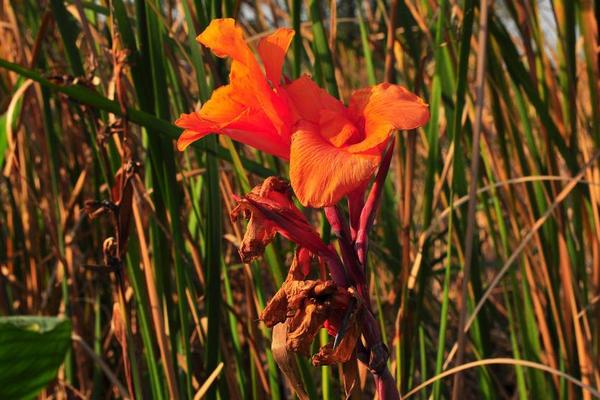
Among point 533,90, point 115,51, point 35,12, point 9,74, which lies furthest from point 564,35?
point 9,74

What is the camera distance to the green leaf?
53 cm

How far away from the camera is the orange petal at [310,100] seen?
45 cm

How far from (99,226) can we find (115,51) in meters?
0.61

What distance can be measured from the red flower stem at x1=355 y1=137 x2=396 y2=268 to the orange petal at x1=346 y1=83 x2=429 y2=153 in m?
0.02

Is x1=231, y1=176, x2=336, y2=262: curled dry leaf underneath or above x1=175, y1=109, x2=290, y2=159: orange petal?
underneath

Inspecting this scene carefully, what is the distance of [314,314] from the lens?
418mm

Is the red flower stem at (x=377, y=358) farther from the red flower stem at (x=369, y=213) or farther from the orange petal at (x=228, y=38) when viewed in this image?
the orange petal at (x=228, y=38)

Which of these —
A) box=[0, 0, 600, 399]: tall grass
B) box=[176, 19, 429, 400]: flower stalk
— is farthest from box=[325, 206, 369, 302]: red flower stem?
box=[0, 0, 600, 399]: tall grass

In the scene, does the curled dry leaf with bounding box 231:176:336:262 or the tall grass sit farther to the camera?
the tall grass

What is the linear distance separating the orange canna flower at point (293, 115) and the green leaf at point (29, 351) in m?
0.18

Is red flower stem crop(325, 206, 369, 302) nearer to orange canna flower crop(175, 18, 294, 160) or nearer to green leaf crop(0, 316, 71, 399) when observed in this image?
orange canna flower crop(175, 18, 294, 160)

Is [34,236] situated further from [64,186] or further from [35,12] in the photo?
[35,12]

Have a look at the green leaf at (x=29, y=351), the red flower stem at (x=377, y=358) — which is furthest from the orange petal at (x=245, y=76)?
the green leaf at (x=29, y=351)

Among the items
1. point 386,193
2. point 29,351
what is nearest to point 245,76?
point 29,351
